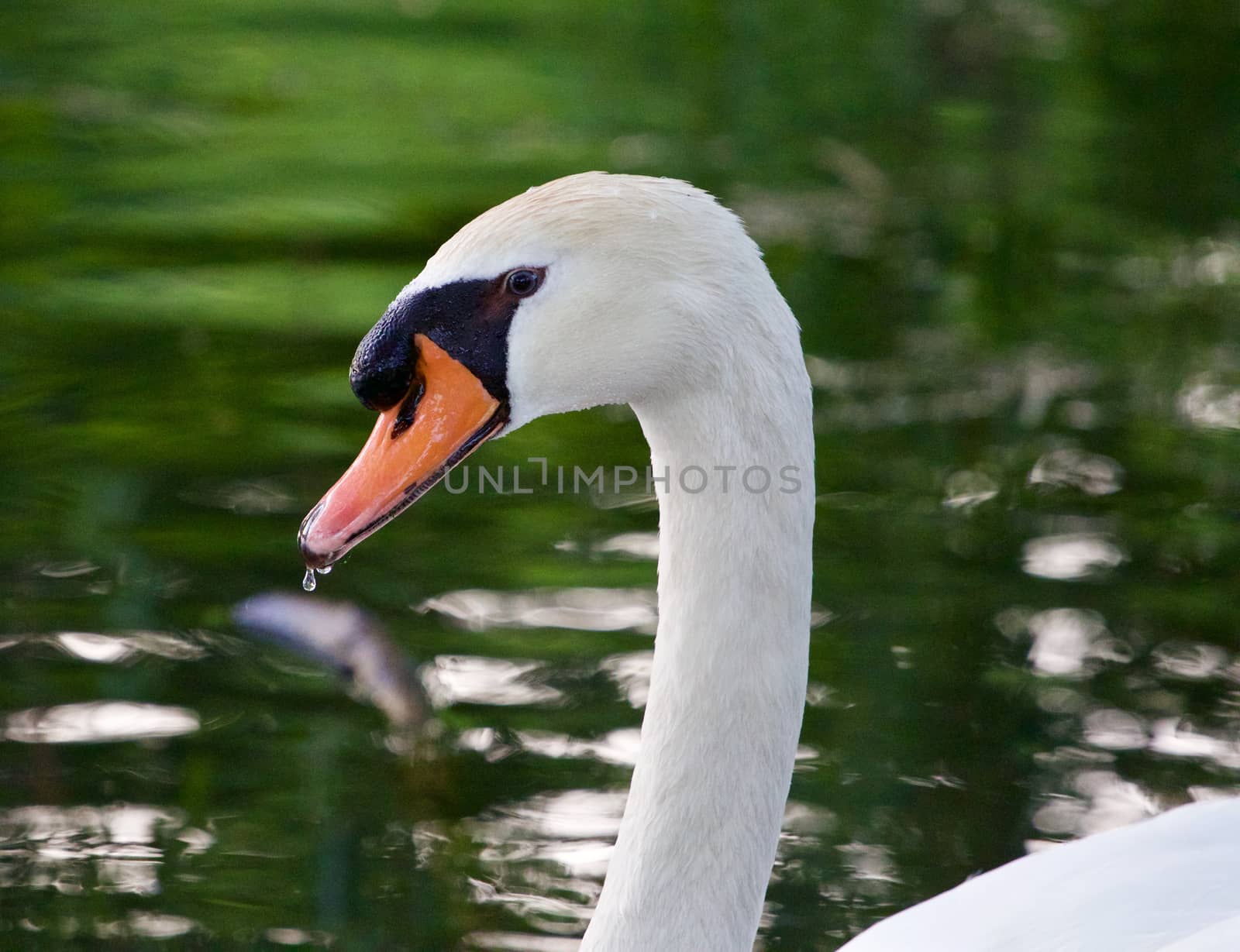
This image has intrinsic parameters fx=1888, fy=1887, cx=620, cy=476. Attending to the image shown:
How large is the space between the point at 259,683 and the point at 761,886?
200 centimetres

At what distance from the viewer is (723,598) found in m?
Result: 2.57

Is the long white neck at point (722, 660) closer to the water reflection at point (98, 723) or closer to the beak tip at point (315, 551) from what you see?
the beak tip at point (315, 551)

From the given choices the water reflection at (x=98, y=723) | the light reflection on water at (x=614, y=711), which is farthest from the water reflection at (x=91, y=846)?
the water reflection at (x=98, y=723)

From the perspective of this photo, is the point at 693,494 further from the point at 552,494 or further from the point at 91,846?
the point at 552,494

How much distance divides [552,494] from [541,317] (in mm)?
3009

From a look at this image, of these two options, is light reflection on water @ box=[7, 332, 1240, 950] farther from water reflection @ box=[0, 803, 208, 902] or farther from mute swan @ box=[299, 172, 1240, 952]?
mute swan @ box=[299, 172, 1240, 952]

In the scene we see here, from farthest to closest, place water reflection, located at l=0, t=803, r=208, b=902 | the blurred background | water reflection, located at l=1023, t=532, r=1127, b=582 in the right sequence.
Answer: water reflection, located at l=1023, t=532, r=1127, b=582
the blurred background
water reflection, located at l=0, t=803, r=208, b=902

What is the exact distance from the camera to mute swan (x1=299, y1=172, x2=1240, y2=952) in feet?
8.20

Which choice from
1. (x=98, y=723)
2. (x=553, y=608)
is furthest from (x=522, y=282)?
(x=553, y=608)

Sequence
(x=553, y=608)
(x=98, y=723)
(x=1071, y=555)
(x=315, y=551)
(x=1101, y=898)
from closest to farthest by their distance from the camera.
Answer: (x=315, y=551)
(x=1101, y=898)
(x=98, y=723)
(x=553, y=608)
(x=1071, y=555)

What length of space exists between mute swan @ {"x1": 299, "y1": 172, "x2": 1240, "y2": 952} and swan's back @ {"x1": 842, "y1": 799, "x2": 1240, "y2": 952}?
184mm

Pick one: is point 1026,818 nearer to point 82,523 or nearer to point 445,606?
point 445,606

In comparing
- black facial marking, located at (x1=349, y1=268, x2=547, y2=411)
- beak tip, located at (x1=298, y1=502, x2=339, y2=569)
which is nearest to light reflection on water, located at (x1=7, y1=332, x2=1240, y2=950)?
beak tip, located at (x1=298, y1=502, x2=339, y2=569)

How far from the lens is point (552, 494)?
5.52 meters
